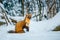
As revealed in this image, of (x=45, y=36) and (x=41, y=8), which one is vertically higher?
(x=41, y=8)

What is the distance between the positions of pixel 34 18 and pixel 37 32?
16 centimetres

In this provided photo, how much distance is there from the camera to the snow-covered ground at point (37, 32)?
313cm

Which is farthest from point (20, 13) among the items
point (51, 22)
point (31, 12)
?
point (51, 22)

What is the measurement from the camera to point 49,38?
3.11 m

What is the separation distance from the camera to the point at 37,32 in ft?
10.4

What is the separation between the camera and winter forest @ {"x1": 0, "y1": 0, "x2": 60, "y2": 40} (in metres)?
3.14

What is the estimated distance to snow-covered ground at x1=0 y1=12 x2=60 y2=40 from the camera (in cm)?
313

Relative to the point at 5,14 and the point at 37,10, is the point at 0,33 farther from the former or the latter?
the point at 37,10

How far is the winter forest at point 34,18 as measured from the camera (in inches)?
124

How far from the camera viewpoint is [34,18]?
317 cm

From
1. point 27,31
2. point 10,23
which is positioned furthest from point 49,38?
point 10,23

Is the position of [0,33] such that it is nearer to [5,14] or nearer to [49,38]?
[5,14]

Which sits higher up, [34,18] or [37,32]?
[34,18]

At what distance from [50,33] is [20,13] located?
39cm
